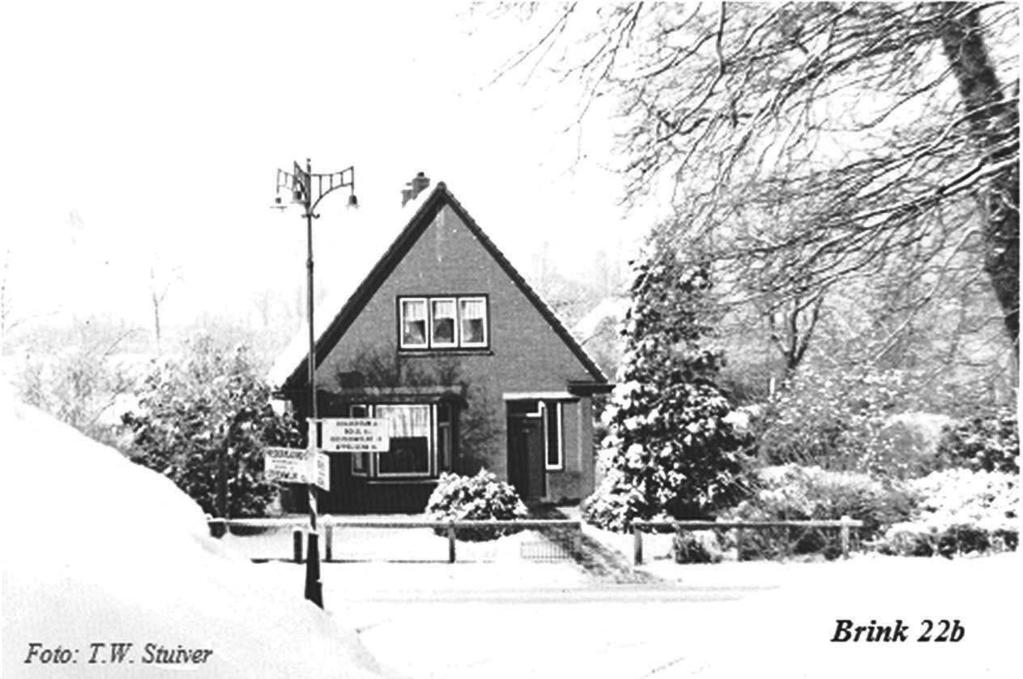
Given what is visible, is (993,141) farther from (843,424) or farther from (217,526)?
(217,526)

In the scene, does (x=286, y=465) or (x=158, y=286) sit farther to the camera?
(x=286, y=465)

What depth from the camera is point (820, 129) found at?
363 centimetres

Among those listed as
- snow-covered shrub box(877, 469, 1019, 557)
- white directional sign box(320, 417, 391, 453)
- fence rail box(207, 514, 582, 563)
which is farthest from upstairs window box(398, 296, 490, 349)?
snow-covered shrub box(877, 469, 1019, 557)

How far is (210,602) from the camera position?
3.25 metres

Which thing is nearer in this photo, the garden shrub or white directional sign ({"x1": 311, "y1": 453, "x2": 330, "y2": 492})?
white directional sign ({"x1": 311, "y1": 453, "x2": 330, "y2": 492})

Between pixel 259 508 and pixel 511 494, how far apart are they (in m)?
0.89

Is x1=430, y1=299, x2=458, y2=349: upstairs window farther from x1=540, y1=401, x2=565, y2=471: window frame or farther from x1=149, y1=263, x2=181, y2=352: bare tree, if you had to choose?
x1=149, y1=263, x2=181, y2=352: bare tree

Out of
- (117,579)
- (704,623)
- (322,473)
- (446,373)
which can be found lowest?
(704,623)

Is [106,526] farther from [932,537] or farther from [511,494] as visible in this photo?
[932,537]

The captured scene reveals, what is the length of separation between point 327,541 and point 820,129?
2215mm

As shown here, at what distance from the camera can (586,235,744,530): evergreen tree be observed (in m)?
3.56

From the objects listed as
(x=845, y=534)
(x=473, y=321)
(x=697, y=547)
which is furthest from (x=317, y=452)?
(x=845, y=534)

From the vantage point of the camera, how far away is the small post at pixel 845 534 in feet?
11.9

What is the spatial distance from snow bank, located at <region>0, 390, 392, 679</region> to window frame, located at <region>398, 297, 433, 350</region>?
0.93 metres
